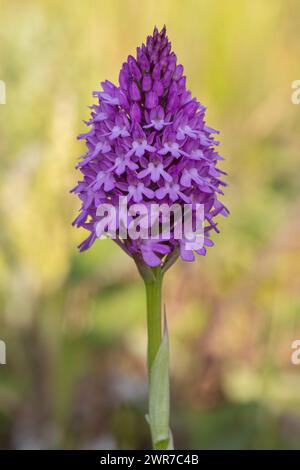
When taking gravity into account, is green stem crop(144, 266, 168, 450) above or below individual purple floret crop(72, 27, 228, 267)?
below

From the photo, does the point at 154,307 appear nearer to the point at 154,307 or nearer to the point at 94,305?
the point at 154,307

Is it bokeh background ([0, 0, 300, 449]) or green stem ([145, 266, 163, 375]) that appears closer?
green stem ([145, 266, 163, 375])

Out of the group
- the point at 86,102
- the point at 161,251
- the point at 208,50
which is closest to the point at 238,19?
the point at 208,50

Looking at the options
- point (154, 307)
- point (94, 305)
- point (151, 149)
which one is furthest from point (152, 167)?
point (94, 305)

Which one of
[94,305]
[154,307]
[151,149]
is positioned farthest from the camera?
[94,305]

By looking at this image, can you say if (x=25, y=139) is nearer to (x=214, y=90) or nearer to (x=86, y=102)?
(x=86, y=102)

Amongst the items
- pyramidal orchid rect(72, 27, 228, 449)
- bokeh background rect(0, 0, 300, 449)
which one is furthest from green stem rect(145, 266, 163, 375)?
bokeh background rect(0, 0, 300, 449)

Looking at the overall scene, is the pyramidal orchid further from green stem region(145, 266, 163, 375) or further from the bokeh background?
the bokeh background
